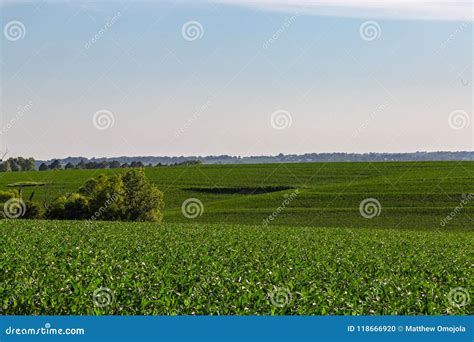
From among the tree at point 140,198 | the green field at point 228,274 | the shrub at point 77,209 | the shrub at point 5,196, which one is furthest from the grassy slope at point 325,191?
the green field at point 228,274

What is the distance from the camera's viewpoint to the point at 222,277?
19062 mm

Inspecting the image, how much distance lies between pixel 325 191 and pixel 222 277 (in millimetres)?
69004

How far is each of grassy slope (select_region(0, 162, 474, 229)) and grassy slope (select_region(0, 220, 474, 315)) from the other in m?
37.5

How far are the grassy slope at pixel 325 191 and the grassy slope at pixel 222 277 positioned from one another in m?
37.5

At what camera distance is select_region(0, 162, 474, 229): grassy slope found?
69.8 m

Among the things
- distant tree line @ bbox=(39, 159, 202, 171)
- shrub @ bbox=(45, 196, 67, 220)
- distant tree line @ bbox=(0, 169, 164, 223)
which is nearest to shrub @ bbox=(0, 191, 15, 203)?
shrub @ bbox=(45, 196, 67, 220)

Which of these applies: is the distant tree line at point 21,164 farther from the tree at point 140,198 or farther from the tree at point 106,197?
the tree at point 140,198

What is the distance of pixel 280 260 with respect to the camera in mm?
25281

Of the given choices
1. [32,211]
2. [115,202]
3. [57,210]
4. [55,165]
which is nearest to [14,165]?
[55,165]

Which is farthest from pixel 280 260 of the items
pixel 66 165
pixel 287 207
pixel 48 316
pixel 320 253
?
pixel 66 165

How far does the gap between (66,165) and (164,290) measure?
153 m

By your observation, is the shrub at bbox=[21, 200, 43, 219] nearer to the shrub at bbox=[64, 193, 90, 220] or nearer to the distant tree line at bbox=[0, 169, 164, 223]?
the distant tree line at bbox=[0, 169, 164, 223]

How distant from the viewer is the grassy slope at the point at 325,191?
69.8m

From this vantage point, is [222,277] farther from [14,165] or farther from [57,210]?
[14,165]
